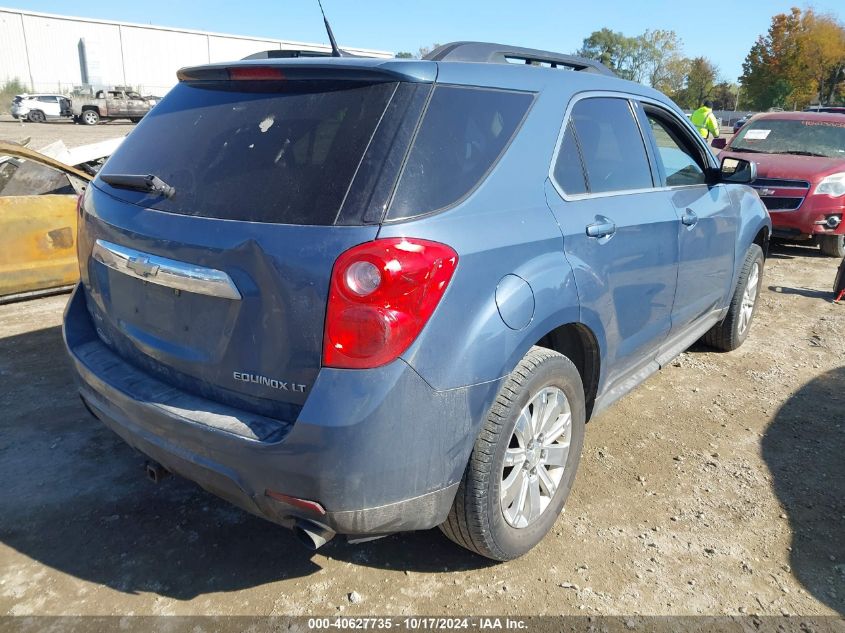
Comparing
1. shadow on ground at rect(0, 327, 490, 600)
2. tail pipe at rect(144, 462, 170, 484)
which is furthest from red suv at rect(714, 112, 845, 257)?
tail pipe at rect(144, 462, 170, 484)

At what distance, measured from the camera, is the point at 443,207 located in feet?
7.00

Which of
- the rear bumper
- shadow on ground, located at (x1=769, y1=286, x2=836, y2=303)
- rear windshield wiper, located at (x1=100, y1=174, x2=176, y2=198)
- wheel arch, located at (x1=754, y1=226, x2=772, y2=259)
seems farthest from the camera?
shadow on ground, located at (x1=769, y1=286, x2=836, y2=303)

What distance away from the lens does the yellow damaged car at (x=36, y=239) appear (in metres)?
5.45

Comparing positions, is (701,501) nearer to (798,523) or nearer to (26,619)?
(798,523)

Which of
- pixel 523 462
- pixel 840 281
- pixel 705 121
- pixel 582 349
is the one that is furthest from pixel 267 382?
pixel 705 121

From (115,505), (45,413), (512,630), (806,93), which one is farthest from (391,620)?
(806,93)

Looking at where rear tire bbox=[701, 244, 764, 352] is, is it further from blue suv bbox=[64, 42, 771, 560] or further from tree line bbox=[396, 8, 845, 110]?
tree line bbox=[396, 8, 845, 110]

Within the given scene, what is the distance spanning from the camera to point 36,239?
5.60 m

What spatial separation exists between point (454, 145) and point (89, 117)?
132ft

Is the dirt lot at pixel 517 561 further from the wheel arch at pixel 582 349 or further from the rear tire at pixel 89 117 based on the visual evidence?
the rear tire at pixel 89 117

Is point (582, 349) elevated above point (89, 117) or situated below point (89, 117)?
above

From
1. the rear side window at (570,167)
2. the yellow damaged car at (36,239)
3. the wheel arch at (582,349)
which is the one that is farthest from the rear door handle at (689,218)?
the yellow damaged car at (36,239)

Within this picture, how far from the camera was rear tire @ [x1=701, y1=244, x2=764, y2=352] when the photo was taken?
4609 mm

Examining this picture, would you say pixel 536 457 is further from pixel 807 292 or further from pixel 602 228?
pixel 807 292
